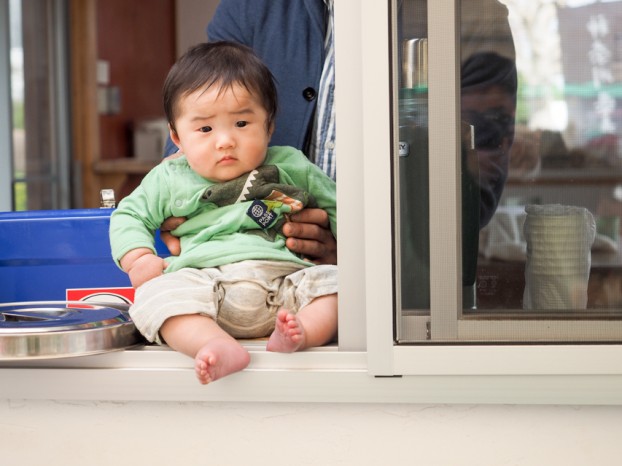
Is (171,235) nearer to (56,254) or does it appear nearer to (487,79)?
(56,254)

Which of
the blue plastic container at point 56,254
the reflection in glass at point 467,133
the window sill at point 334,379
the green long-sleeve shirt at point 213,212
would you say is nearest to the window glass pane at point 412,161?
the reflection in glass at point 467,133

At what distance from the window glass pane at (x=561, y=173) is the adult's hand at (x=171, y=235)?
616 mm

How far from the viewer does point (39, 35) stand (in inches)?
208

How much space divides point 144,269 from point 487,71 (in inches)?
27.3

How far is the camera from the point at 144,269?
1643mm

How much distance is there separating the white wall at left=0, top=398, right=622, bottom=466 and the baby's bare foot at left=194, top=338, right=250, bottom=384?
0.08 meters

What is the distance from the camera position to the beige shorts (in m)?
1.52

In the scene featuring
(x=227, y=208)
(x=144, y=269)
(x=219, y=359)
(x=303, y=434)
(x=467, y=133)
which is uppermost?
(x=467, y=133)

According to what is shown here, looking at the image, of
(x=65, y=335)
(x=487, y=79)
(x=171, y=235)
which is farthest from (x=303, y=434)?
(x=487, y=79)

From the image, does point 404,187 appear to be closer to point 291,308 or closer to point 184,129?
point 291,308

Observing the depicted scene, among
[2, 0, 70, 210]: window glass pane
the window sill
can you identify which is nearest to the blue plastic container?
the window sill

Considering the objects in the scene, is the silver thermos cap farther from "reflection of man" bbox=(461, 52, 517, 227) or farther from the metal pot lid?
the metal pot lid

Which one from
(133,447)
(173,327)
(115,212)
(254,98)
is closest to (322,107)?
(254,98)

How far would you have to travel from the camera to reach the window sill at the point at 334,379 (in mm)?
1383
